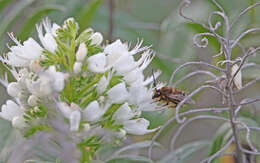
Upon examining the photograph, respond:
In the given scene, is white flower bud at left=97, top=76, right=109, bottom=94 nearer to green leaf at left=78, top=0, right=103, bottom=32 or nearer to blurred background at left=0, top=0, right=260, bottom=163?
blurred background at left=0, top=0, right=260, bottom=163

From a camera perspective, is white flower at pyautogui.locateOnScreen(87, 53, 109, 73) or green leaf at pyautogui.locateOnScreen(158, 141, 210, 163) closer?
white flower at pyautogui.locateOnScreen(87, 53, 109, 73)

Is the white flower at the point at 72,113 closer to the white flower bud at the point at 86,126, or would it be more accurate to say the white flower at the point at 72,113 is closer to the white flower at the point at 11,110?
the white flower bud at the point at 86,126

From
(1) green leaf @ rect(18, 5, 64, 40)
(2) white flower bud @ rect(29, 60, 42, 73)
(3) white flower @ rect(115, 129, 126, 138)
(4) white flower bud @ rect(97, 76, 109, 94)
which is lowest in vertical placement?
(3) white flower @ rect(115, 129, 126, 138)

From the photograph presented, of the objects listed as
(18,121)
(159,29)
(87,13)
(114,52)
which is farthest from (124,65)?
(159,29)

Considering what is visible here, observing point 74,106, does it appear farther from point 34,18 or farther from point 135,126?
point 34,18

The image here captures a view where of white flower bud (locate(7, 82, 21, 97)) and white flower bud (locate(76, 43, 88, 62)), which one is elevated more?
white flower bud (locate(76, 43, 88, 62))

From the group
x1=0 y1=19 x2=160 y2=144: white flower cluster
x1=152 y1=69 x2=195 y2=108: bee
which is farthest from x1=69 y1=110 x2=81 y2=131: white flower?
x1=152 y1=69 x2=195 y2=108: bee

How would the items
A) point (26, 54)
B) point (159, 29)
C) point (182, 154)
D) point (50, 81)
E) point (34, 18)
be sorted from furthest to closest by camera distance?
point (159, 29) → point (34, 18) → point (182, 154) → point (26, 54) → point (50, 81)

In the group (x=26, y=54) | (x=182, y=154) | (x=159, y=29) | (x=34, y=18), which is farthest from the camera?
(x=159, y=29)
